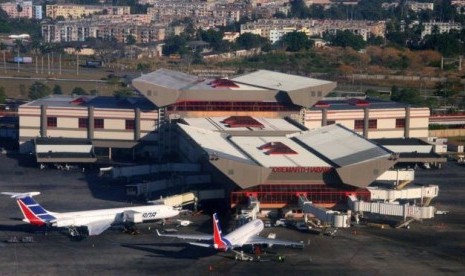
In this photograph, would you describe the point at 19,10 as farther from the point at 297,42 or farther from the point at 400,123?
the point at 400,123

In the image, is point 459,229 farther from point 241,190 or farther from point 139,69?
point 139,69

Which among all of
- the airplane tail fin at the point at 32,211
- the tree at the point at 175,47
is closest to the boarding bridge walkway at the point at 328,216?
the airplane tail fin at the point at 32,211

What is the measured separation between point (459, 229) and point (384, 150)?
543cm

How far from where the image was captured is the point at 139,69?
115438 millimetres

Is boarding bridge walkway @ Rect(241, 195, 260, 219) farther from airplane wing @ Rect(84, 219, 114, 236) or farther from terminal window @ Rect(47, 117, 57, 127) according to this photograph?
terminal window @ Rect(47, 117, 57, 127)

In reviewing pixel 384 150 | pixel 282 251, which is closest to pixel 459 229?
pixel 384 150

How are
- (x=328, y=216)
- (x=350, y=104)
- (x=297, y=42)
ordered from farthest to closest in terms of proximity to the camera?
(x=297, y=42)
(x=350, y=104)
(x=328, y=216)

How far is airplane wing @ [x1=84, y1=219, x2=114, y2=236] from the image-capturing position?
46.0 meters

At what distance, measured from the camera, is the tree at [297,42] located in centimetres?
13062

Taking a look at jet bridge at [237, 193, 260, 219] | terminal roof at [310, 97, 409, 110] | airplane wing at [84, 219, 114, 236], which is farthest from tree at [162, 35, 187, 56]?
airplane wing at [84, 219, 114, 236]

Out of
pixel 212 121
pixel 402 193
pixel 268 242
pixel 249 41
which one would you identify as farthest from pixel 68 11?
pixel 268 242

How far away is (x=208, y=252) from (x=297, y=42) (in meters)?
89.3

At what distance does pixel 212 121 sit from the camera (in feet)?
210

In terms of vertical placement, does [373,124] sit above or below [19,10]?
below
